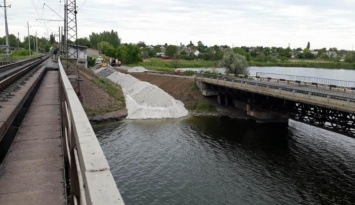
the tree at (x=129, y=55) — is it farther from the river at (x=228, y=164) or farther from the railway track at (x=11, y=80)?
the railway track at (x=11, y=80)

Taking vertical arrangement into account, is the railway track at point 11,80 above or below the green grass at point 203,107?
above

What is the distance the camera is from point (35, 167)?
614 centimetres

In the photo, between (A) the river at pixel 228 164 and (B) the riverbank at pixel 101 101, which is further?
(B) the riverbank at pixel 101 101

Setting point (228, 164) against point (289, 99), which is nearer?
point (228, 164)

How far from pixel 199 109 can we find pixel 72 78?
859 inches

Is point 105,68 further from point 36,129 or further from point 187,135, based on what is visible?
point 36,129

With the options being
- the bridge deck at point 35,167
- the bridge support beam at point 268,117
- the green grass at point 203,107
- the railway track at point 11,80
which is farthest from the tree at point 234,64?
the bridge deck at point 35,167

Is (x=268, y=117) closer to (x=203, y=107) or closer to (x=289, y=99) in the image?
(x=203, y=107)

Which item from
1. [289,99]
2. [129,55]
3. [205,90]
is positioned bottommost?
[205,90]

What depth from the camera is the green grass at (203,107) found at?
55.0 m

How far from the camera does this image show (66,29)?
48.1m

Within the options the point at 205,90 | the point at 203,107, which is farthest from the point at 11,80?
the point at 205,90

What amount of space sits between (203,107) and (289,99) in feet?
71.7

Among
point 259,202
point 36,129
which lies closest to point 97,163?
point 36,129
